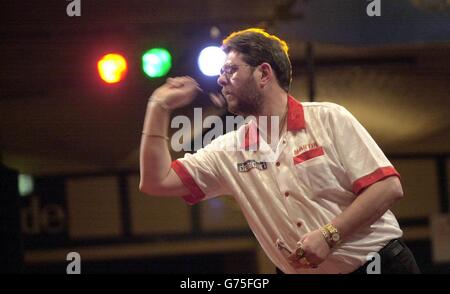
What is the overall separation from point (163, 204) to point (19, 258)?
723 millimetres

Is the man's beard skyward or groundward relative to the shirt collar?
skyward

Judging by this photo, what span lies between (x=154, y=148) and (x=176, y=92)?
0.18 m

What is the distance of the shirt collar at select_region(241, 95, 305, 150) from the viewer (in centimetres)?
208

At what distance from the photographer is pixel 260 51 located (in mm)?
2184

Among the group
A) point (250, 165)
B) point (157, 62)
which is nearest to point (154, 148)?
point (250, 165)

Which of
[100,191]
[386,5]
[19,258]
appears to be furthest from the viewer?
[100,191]

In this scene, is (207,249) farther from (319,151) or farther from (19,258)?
(319,151)

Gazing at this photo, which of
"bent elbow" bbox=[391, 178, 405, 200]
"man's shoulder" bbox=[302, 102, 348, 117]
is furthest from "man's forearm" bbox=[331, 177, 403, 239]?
"man's shoulder" bbox=[302, 102, 348, 117]

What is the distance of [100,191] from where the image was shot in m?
3.28

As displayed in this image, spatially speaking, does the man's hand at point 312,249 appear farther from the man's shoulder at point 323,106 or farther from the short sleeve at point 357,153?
the man's shoulder at point 323,106

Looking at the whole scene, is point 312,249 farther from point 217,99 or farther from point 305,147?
point 217,99

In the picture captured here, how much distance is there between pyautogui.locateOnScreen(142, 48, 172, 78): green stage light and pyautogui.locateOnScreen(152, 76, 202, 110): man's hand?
765mm

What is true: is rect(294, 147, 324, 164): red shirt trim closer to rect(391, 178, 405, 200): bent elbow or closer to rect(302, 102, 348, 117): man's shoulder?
rect(302, 102, 348, 117): man's shoulder
